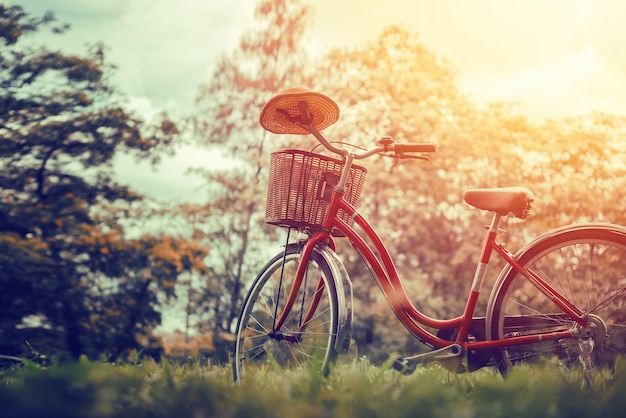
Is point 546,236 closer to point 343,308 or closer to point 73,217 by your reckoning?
point 343,308

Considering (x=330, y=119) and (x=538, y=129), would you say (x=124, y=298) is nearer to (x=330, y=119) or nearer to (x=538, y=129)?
(x=330, y=119)

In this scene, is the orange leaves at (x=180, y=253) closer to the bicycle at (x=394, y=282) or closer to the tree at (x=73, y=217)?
the tree at (x=73, y=217)

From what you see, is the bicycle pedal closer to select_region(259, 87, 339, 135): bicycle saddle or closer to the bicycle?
the bicycle

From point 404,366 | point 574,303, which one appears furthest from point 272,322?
point 574,303

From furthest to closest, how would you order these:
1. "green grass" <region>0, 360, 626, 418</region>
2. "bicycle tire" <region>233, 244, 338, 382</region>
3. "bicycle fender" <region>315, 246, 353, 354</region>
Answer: "bicycle tire" <region>233, 244, 338, 382</region>, "bicycle fender" <region>315, 246, 353, 354</region>, "green grass" <region>0, 360, 626, 418</region>

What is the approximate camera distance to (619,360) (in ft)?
8.42

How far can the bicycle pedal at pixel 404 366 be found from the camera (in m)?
2.93

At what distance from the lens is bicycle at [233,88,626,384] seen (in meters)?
2.86

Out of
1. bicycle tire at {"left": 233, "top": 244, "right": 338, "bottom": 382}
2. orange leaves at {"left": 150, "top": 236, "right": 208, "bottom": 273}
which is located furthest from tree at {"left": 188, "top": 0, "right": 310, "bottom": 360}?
bicycle tire at {"left": 233, "top": 244, "right": 338, "bottom": 382}

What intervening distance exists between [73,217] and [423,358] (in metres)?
9.04

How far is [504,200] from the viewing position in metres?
2.96

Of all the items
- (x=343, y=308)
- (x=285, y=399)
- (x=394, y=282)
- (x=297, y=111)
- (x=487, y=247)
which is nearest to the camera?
(x=285, y=399)

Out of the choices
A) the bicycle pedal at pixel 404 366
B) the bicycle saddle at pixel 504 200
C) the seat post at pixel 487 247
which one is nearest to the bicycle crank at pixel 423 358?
the bicycle pedal at pixel 404 366

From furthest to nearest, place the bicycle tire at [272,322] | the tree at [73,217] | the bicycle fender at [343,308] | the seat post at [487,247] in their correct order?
the tree at [73,217]
the bicycle tire at [272,322]
the seat post at [487,247]
the bicycle fender at [343,308]
